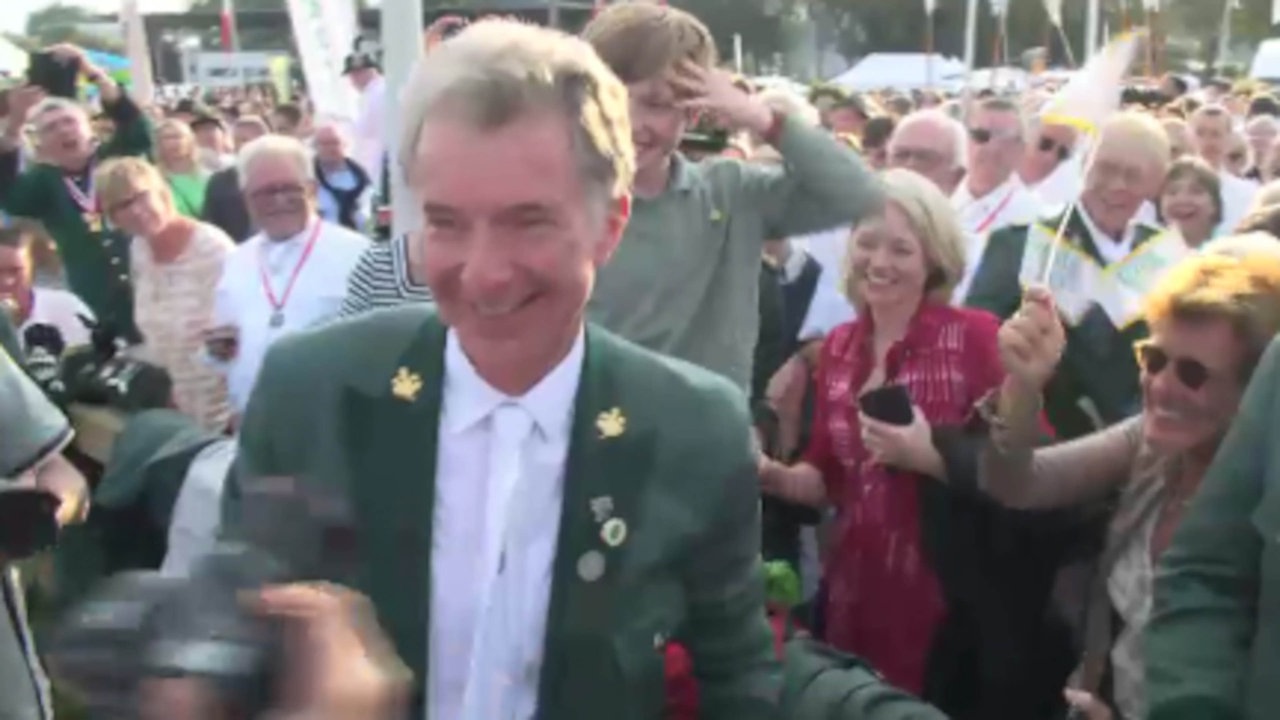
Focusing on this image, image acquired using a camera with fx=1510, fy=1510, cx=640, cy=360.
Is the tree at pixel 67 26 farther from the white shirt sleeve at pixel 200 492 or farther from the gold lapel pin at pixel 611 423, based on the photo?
the gold lapel pin at pixel 611 423

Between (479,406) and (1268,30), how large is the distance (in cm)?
4470

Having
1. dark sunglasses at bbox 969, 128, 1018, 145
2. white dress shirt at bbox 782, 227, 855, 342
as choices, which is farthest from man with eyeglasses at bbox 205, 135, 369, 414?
dark sunglasses at bbox 969, 128, 1018, 145

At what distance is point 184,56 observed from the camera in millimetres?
33438

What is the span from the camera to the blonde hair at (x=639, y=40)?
2918mm

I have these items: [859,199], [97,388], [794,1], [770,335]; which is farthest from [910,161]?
[794,1]

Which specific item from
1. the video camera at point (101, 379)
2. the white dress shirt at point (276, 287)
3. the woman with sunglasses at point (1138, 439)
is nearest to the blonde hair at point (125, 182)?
the white dress shirt at point (276, 287)

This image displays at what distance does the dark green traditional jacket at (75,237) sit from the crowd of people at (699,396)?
20mm

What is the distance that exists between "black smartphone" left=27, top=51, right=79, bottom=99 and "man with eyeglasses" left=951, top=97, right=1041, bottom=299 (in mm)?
4339

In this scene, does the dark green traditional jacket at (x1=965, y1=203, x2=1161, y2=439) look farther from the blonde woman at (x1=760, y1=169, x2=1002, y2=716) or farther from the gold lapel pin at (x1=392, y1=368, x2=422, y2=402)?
the gold lapel pin at (x1=392, y1=368, x2=422, y2=402)

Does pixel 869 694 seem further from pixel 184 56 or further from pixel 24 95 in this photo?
pixel 184 56

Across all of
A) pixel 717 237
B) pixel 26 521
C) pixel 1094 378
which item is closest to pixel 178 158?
pixel 717 237

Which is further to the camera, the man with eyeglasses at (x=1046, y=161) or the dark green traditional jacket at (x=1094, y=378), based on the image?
the man with eyeglasses at (x=1046, y=161)

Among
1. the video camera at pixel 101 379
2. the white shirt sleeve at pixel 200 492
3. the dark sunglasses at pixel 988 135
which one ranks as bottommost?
the video camera at pixel 101 379

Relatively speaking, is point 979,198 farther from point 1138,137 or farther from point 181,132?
point 181,132
